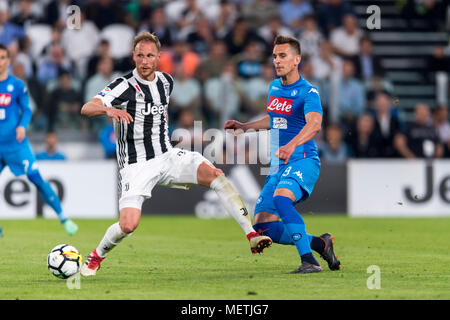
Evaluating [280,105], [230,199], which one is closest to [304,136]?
[280,105]

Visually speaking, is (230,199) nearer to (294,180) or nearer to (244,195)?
(294,180)

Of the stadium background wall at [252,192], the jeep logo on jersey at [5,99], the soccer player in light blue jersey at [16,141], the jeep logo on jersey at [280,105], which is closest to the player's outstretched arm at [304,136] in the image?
the jeep logo on jersey at [280,105]

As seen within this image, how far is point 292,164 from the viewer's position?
26.4 ft

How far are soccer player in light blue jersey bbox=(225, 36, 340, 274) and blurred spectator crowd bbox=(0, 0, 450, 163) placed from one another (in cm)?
769

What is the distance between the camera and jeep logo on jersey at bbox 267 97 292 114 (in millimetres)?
8125

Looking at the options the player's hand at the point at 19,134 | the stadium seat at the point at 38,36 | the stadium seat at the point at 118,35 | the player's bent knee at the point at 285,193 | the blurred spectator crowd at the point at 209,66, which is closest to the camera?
the player's bent knee at the point at 285,193

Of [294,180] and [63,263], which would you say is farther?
[294,180]

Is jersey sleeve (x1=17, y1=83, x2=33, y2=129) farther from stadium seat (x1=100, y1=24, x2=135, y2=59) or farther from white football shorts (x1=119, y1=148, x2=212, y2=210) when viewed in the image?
stadium seat (x1=100, y1=24, x2=135, y2=59)

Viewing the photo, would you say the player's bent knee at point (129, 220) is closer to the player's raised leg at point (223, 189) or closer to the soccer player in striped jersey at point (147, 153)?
the soccer player in striped jersey at point (147, 153)

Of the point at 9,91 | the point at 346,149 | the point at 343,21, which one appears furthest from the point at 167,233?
the point at 343,21

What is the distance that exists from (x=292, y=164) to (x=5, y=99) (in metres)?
5.58

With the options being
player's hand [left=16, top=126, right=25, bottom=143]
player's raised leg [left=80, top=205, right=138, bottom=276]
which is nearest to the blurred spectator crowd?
player's hand [left=16, top=126, right=25, bottom=143]

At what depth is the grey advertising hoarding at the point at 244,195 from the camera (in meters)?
15.9

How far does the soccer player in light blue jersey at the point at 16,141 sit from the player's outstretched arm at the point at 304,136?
17.2 feet
